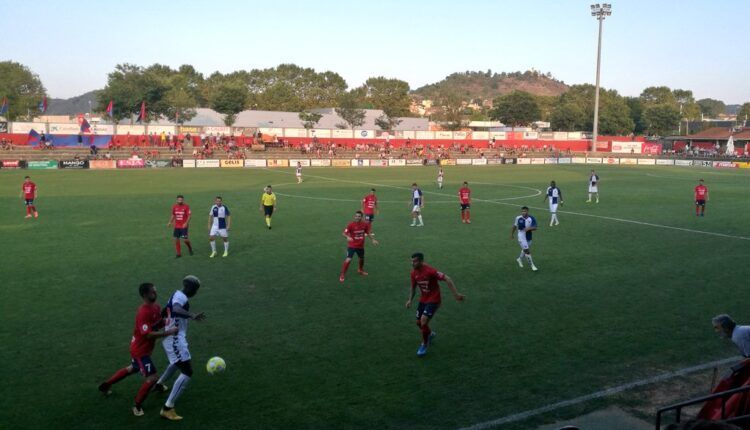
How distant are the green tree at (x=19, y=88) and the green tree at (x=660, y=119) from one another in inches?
4457

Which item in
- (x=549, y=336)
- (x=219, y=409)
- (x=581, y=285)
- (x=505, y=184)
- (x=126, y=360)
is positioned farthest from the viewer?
(x=505, y=184)

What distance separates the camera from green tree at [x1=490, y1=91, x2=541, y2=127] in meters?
114

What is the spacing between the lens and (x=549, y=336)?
11.2m

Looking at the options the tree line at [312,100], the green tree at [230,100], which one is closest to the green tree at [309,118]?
the tree line at [312,100]

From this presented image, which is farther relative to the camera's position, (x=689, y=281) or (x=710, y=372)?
(x=689, y=281)

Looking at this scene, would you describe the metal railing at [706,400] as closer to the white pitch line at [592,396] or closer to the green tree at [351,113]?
the white pitch line at [592,396]

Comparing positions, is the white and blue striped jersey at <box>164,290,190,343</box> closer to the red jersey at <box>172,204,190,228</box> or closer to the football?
the football

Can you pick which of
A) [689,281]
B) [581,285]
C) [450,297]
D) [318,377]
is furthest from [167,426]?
[689,281]

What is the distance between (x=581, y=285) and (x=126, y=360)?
35.6 feet

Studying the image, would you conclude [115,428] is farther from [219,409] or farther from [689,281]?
[689,281]

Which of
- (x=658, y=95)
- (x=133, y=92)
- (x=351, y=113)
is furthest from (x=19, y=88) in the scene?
(x=658, y=95)

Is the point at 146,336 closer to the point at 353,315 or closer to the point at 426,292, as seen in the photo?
the point at 426,292

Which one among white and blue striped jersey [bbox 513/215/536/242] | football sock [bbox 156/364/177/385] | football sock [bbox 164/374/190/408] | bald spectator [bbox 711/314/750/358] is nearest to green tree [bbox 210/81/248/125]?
white and blue striped jersey [bbox 513/215/536/242]

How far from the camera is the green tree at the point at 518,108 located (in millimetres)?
113812
